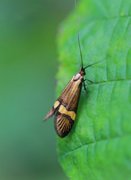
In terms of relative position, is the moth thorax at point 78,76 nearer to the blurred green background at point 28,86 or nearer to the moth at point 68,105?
the moth at point 68,105

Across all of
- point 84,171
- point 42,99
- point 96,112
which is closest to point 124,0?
point 96,112

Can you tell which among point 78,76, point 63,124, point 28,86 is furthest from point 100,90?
point 28,86

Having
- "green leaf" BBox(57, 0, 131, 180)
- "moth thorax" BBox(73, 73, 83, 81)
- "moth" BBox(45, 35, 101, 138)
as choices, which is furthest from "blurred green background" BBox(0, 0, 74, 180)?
"green leaf" BBox(57, 0, 131, 180)

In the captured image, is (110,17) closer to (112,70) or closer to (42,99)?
(112,70)

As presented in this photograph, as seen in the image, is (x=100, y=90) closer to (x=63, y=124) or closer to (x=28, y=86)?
(x=63, y=124)

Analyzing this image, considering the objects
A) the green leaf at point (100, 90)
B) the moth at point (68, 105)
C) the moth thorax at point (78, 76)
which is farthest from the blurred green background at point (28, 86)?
the green leaf at point (100, 90)
